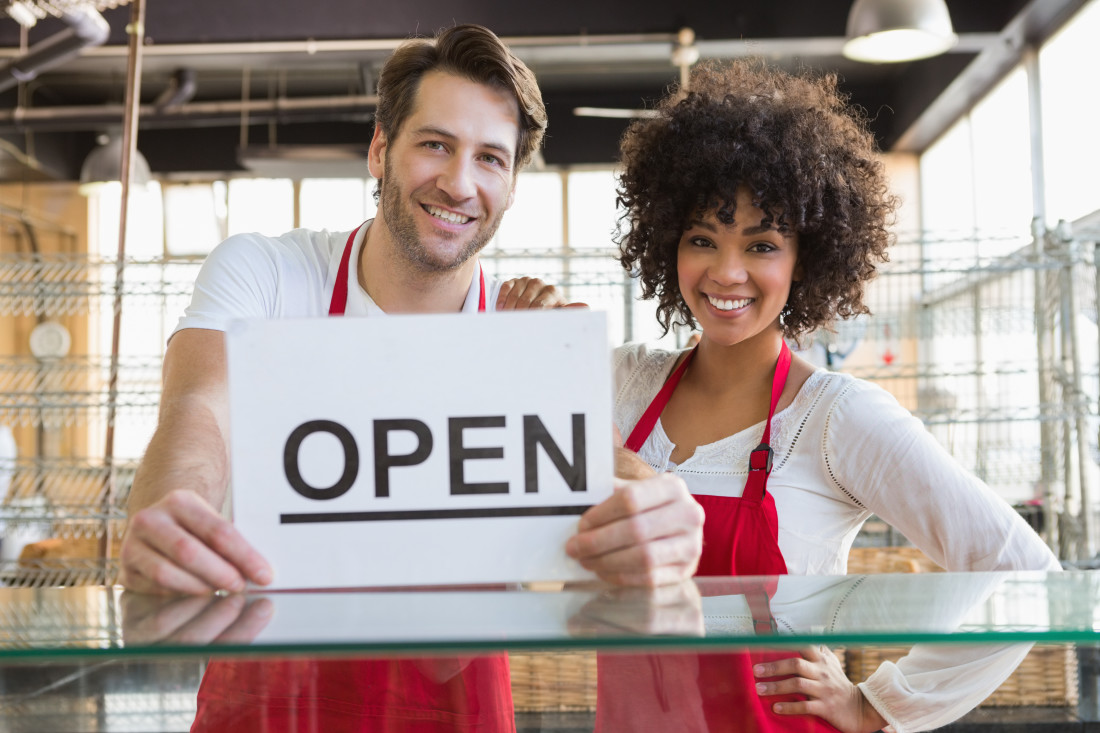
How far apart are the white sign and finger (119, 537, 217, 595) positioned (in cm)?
5

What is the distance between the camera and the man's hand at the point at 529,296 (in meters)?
1.41

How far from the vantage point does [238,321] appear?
2.34 ft

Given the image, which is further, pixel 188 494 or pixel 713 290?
pixel 713 290

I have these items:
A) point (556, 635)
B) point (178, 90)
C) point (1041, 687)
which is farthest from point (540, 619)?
point (178, 90)

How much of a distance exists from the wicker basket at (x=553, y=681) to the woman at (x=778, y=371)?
0.30 meters

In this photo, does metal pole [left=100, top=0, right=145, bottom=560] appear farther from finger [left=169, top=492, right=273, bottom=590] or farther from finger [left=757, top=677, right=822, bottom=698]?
finger [left=757, top=677, right=822, bottom=698]

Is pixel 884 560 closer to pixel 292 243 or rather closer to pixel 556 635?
pixel 292 243

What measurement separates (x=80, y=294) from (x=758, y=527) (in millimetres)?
→ 2758

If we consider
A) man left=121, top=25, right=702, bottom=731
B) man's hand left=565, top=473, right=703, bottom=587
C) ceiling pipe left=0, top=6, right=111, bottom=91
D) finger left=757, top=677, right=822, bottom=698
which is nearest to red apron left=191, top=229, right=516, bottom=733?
man left=121, top=25, right=702, bottom=731

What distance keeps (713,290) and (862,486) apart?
34 cm

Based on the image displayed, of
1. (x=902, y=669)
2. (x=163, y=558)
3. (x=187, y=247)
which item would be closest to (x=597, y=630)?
(x=163, y=558)

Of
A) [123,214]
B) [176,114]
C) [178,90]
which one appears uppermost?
[178,90]

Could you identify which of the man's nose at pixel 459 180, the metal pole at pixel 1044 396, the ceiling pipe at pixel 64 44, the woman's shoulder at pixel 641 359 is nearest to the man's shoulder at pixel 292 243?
the man's nose at pixel 459 180

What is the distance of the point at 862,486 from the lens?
49.3 inches
